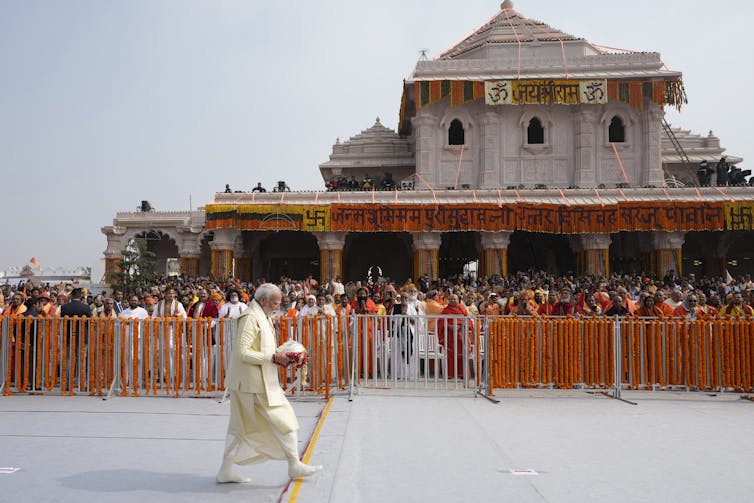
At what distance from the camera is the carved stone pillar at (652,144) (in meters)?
27.3

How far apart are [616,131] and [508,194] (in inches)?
365

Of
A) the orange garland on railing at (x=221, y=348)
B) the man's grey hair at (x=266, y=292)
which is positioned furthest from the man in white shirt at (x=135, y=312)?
the man's grey hair at (x=266, y=292)

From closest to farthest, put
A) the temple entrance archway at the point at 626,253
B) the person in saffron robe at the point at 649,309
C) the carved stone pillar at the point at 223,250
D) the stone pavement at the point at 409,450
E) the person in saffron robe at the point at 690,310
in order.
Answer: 1. the stone pavement at the point at 409,450
2. the person in saffron robe at the point at 690,310
3. the person in saffron robe at the point at 649,309
4. the carved stone pillar at the point at 223,250
5. the temple entrance archway at the point at 626,253

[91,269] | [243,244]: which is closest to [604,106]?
[243,244]

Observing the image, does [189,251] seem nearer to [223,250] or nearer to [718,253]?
[223,250]

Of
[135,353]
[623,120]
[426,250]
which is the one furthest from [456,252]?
[135,353]

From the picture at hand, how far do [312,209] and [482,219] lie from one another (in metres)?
6.50

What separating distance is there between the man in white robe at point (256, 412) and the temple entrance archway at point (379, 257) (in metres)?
25.2

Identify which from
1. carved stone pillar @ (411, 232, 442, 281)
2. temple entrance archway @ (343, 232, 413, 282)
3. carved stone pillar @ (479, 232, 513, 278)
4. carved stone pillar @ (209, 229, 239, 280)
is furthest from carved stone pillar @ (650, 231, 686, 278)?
carved stone pillar @ (209, 229, 239, 280)

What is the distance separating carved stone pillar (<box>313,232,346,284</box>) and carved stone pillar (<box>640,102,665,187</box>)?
15.2 m

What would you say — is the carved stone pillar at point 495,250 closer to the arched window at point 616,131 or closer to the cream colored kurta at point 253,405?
the arched window at point 616,131

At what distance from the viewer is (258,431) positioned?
4066 millimetres

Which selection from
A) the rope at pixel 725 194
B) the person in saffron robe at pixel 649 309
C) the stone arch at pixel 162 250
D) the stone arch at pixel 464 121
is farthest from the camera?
the stone arch at pixel 162 250

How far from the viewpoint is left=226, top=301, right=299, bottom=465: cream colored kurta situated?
13.2 ft
